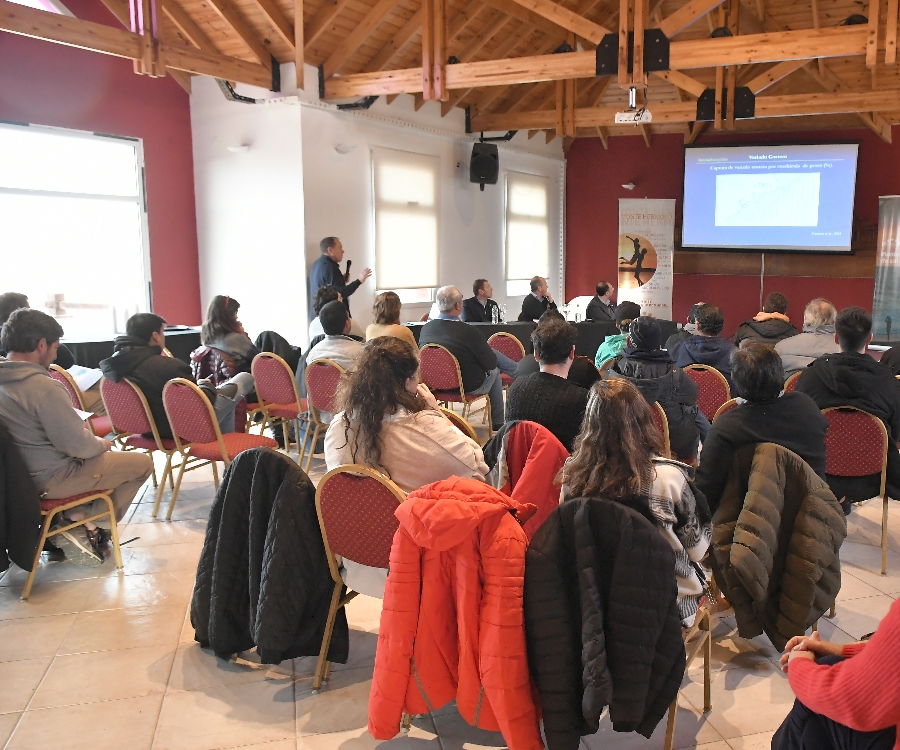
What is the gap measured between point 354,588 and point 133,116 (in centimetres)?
705

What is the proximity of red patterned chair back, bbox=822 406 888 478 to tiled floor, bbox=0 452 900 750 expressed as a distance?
1.68ft

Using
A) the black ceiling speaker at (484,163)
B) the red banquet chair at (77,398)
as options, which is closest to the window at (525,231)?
the black ceiling speaker at (484,163)

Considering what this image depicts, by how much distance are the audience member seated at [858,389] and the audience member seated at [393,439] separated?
1.91 meters

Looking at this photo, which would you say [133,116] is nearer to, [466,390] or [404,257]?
[404,257]

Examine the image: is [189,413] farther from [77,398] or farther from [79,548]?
[77,398]

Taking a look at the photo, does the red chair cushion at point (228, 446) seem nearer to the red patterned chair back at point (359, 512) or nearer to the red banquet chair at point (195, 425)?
the red banquet chair at point (195, 425)

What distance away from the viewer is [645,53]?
6664 millimetres

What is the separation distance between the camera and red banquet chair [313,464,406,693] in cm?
237

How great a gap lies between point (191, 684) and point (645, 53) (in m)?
6.08

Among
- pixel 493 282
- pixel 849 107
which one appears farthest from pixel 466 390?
pixel 849 107

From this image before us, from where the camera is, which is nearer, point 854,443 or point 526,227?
point 854,443

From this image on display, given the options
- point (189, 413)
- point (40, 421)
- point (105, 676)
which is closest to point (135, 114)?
point (189, 413)

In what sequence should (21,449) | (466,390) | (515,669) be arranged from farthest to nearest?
(466,390)
(21,449)
(515,669)

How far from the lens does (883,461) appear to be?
3461mm
